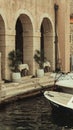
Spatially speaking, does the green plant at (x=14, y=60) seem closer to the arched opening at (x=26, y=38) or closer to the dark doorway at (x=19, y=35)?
the arched opening at (x=26, y=38)

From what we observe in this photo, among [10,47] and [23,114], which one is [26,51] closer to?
[10,47]

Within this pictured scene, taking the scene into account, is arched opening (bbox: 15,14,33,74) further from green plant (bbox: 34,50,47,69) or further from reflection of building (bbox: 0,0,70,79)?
green plant (bbox: 34,50,47,69)

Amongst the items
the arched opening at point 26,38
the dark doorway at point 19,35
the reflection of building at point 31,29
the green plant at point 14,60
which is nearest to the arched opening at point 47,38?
the reflection of building at point 31,29

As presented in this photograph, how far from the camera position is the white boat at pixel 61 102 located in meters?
19.3

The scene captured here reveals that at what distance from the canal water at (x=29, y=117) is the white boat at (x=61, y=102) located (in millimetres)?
416

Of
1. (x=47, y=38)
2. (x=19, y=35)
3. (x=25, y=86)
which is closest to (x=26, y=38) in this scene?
(x=19, y=35)

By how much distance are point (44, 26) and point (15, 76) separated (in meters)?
7.14

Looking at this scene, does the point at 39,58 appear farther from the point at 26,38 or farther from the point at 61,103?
the point at 61,103

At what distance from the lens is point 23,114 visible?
790 inches

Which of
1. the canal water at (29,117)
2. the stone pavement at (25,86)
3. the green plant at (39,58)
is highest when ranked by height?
the green plant at (39,58)

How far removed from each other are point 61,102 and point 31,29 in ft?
32.2

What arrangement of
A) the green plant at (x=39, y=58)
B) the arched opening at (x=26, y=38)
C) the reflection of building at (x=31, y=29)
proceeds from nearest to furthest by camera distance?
the reflection of building at (x=31, y=29) < the arched opening at (x=26, y=38) < the green plant at (x=39, y=58)

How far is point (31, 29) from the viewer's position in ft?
94.6

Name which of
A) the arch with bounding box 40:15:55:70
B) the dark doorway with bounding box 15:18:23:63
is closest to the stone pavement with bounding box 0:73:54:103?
the dark doorway with bounding box 15:18:23:63
